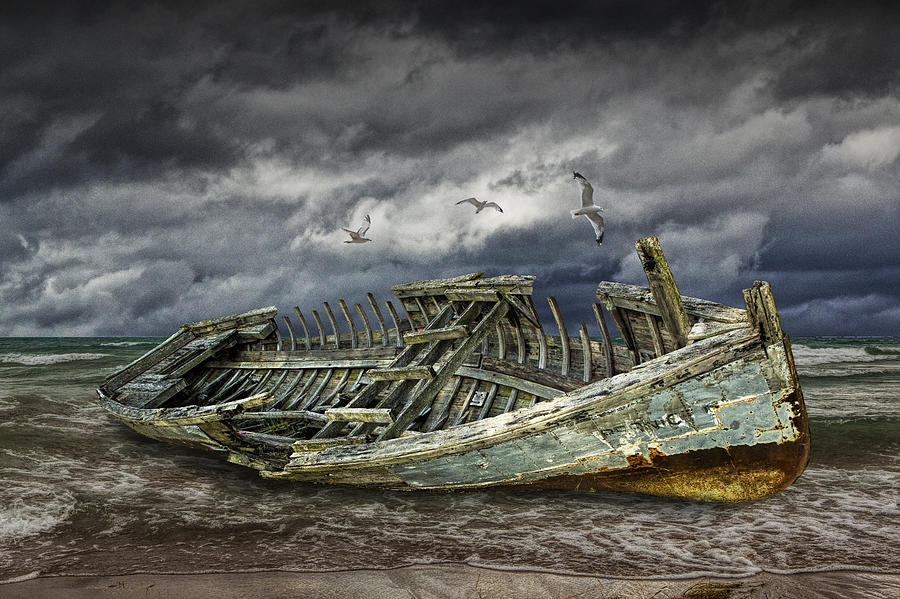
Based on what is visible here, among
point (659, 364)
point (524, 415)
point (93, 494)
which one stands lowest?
point (93, 494)

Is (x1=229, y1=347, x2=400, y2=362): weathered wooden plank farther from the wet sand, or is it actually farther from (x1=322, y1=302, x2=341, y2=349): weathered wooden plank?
the wet sand

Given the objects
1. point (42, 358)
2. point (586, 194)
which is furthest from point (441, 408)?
point (42, 358)

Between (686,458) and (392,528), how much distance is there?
2389mm

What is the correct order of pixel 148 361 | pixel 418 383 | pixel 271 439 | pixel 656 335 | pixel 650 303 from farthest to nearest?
pixel 148 361 → pixel 271 439 → pixel 418 383 → pixel 656 335 → pixel 650 303

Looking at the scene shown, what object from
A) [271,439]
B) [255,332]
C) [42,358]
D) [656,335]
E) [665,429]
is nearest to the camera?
[665,429]

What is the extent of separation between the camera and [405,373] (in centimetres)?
536

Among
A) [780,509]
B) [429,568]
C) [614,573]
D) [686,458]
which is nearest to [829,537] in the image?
[780,509]

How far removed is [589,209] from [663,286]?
4991 millimetres

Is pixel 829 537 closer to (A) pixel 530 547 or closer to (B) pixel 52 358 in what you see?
(A) pixel 530 547

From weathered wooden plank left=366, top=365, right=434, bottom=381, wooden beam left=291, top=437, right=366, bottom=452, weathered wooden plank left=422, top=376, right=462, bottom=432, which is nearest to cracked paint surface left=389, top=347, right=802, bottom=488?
weathered wooden plank left=366, top=365, right=434, bottom=381

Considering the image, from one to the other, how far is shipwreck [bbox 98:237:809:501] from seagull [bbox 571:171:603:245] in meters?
3.07

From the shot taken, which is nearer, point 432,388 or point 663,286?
point 663,286

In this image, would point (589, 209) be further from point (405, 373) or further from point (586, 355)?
point (405, 373)

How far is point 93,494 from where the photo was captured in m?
5.63
